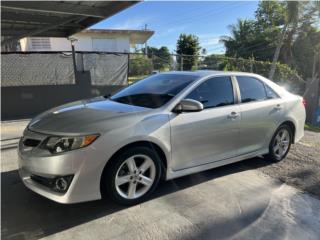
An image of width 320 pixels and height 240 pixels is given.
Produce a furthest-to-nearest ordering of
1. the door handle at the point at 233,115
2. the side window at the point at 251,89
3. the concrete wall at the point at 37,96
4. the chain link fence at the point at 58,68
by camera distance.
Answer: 1. the chain link fence at the point at 58,68
2. the concrete wall at the point at 37,96
3. the side window at the point at 251,89
4. the door handle at the point at 233,115

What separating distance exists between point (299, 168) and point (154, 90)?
107 inches

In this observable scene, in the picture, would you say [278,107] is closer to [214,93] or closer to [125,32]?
[214,93]

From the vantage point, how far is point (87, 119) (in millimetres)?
3576

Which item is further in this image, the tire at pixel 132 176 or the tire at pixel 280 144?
the tire at pixel 280 144

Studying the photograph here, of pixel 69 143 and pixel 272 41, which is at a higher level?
pixel 272 41

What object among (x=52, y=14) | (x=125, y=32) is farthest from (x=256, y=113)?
(x=125, y=32)

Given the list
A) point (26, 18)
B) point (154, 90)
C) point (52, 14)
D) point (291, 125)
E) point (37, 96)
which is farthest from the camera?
point (37, 96)

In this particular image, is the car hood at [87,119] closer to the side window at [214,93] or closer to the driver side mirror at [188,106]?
the driver side mirror at [188,106]

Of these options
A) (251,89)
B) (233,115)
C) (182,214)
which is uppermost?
(251,89)

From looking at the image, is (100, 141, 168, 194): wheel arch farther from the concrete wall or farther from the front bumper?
the concrete wall

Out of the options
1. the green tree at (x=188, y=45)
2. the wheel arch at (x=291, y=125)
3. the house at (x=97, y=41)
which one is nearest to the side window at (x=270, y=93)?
the wheel arch at (x=291, y=125)

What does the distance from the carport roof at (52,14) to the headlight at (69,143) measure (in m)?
5.97

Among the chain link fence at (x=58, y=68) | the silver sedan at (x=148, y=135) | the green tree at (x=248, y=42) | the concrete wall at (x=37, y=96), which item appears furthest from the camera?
the green tree at (x=248, y=42)

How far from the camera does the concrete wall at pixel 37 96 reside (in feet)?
34.6
